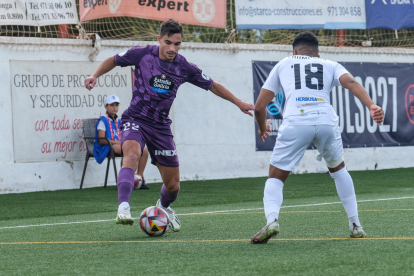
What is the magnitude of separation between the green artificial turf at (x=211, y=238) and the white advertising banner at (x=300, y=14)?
4.89 metres

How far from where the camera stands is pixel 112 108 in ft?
40.6

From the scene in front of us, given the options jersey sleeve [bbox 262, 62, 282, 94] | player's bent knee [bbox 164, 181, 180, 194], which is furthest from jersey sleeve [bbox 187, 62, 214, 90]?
jersey sleeve [bbox 262, 62, 282, 94]

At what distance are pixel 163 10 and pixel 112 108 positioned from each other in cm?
255

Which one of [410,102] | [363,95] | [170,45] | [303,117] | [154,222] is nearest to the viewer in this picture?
[363,95]

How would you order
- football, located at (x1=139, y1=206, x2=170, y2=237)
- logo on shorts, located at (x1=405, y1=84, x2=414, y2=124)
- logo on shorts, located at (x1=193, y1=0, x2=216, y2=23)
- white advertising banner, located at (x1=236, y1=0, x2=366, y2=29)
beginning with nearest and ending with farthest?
1. football, located at (x1=139, y1=206, x2=170, y2=237)
2. logo on shorts, located at (x1=193, y1=0, x2=216, y2=23)
3. white advertising banner, located at (x1=236, y1=0, x2=366, y2=29)
4. logo on shorts, located at (x1=405, y1=84, x2=414, y2=124)

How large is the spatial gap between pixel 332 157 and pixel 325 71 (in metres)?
0.69

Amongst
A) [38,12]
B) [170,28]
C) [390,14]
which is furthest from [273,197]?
[390,14]

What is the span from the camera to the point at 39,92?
1256 centimetres

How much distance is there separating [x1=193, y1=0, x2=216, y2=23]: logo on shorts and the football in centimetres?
842

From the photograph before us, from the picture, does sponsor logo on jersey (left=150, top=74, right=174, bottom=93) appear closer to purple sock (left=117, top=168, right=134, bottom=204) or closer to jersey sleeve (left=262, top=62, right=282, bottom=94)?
purple sock (left=117, top=168, right=134, bottom=204)

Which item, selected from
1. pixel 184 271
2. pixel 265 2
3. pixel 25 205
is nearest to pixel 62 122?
pixel 25 205

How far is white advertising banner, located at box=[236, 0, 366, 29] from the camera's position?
14695mm

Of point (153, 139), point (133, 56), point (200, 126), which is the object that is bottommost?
point (200, 126)

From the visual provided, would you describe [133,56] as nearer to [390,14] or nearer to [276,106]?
[276,106]
